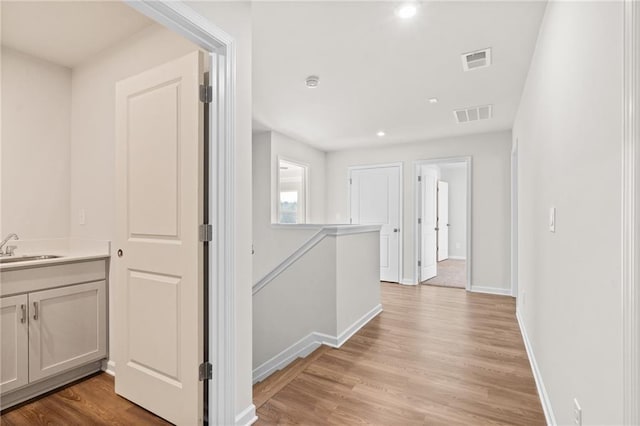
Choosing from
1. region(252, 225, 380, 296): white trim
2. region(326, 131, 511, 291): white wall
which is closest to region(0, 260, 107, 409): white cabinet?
region(252, 225, 380, 296): white trim

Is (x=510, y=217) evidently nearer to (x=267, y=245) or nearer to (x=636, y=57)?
(x=267, y=245)

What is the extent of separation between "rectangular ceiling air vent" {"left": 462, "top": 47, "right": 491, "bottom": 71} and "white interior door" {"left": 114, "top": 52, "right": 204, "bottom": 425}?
2149 millimetres

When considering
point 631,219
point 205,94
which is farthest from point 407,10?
point 631,219

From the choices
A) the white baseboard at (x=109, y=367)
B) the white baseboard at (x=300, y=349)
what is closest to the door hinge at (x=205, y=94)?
the white baseboard at (x=109, y=367)

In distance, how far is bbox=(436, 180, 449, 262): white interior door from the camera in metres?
8.05

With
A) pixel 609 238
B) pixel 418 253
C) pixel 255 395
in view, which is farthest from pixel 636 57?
pixel 418 253

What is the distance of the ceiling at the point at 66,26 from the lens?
1.96 metres

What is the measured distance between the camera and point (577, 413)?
1256 mm

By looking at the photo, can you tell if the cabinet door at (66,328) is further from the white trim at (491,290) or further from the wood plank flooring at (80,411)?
the white trim at (491,290)

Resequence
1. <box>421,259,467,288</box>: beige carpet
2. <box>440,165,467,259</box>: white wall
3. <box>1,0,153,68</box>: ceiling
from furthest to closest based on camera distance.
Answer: <box>440,165,467,259</box>: white wall < <box>421,259,467,288</box>: beige carpet < <box>1,0,153,68</box>: ceiling

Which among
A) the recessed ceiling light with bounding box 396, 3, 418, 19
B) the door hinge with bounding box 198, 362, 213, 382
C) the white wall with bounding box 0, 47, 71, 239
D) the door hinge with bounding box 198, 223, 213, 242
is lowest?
the door hinge with bounding box 198, 362, 213, 382

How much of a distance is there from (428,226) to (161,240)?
5.32 metres

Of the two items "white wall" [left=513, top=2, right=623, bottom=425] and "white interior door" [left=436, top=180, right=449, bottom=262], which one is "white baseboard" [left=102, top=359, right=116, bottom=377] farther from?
"white interior door" [left=436, top=180, right=449, bottom=262]

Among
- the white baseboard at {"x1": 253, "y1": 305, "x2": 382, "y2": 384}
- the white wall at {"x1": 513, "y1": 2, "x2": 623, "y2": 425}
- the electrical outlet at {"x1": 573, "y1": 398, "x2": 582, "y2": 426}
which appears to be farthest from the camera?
the white baseboard at {"x1": 253, "y1": 305, "x2": 382, "y2": 384}
